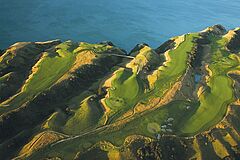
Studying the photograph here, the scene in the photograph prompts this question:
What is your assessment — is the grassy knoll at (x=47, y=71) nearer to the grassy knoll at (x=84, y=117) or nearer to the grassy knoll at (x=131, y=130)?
the grassy knoll at (x=84, y=117)

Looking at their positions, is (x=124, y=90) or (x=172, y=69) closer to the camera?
(x=124, y=90)

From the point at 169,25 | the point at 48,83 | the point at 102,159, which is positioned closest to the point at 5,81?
the point at 48,83

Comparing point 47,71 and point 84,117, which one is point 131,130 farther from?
point 47,71

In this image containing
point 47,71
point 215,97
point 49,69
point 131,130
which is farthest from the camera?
point 49,69

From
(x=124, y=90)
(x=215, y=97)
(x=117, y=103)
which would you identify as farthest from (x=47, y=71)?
(x=215, y=97)

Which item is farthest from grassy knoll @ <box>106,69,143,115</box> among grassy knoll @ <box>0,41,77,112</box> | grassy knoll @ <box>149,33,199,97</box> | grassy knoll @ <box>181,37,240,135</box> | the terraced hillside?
grassy knoll @ <box>0,41,77,112</box>

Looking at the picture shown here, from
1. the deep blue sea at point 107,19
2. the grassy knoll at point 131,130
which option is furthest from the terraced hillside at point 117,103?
the deep blue sea at point 107,19

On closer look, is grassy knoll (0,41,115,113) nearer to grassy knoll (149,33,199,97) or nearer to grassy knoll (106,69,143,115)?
grassy knoll (106,69,143,115)
